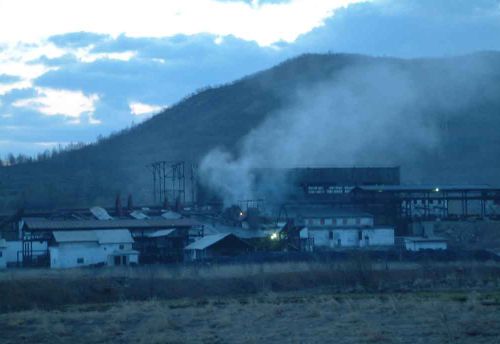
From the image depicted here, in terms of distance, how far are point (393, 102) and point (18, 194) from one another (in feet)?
169

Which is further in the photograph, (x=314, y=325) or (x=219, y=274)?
(x=219, y=274)

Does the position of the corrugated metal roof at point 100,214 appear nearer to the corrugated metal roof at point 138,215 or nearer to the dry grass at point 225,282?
the corrugated metal roof at point 138,215

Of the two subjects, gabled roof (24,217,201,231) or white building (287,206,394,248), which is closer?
gabled roof (24,217,201,231)

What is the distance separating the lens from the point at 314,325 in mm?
17750

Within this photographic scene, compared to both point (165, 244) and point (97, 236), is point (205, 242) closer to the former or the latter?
point (165, 244)

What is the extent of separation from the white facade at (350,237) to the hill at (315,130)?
17.2 m

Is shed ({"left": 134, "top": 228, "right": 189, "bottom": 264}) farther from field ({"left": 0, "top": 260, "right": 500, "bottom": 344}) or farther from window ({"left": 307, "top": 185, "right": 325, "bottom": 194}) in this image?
window ({"left": 307, "top": 185, "right": 325, "bottom": 194})

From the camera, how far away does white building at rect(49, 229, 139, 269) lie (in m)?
40.2

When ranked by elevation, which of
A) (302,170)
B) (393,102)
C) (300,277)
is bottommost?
(300,277)

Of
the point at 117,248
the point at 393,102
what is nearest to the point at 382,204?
the point at 117,248

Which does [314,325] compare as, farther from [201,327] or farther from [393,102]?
[393,102]

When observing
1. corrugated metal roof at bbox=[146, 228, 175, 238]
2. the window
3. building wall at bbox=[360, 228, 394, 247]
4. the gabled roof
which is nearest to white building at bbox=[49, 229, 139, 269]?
the gabled roof

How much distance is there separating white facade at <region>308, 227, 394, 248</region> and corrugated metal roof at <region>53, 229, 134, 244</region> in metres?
10.3

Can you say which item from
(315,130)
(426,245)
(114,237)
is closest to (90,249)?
(114,237)
